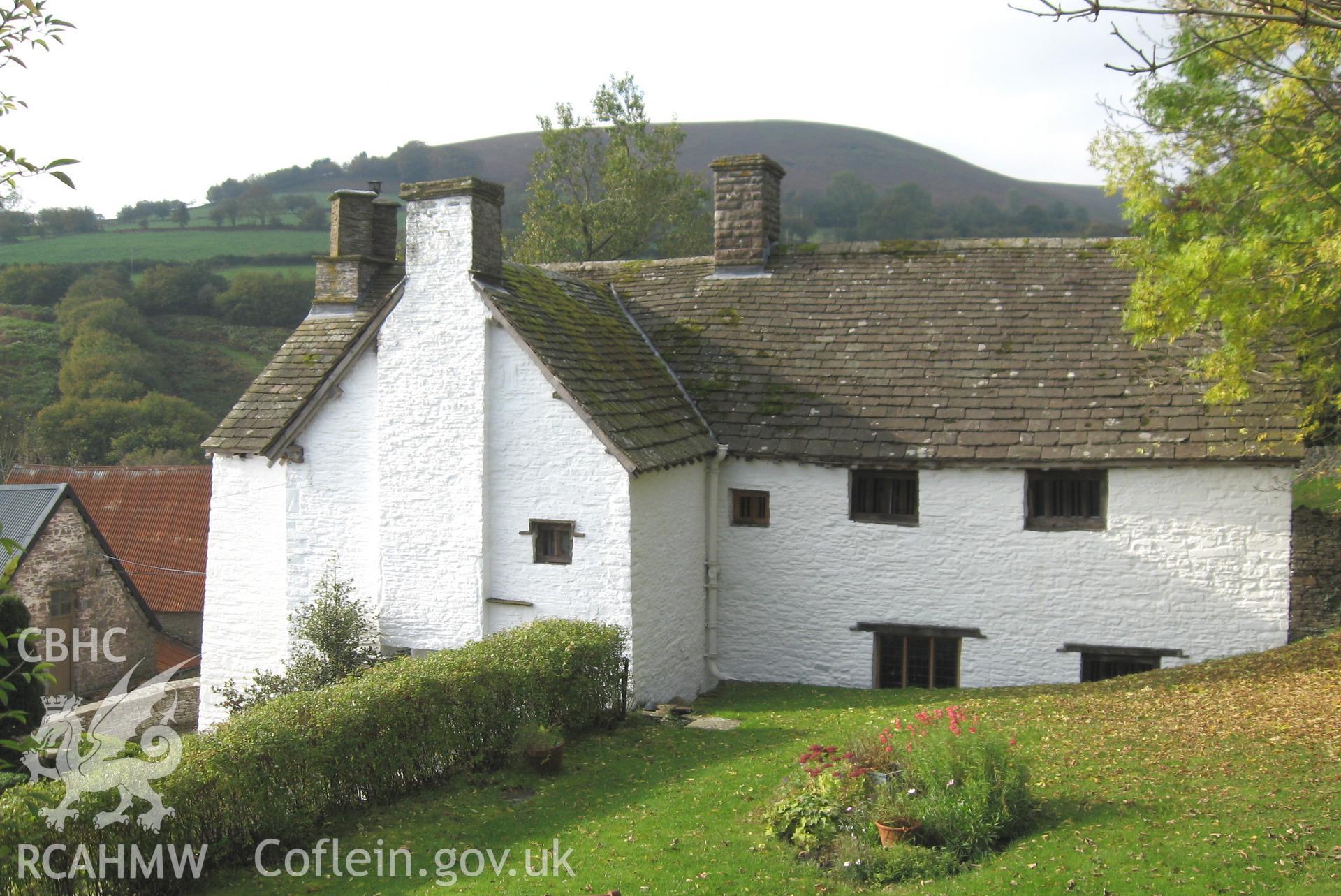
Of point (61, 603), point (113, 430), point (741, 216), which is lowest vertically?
point (61, 603)

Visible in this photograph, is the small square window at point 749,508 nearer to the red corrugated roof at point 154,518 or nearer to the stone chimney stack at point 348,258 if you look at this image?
the stone chimney stack at point 348,258

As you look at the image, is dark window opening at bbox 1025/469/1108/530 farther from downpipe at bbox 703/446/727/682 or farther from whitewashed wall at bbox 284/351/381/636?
whitewashed wall at bbox 284/351/381/636

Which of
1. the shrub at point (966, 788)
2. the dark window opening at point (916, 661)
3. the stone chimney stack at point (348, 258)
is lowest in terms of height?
the dark window opening at point (916, 661)

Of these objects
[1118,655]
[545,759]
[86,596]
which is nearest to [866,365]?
[1118,655]

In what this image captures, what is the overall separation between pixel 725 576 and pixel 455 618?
4408 millimetres

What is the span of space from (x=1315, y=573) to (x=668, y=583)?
36.7ft

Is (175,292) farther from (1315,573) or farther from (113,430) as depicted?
(1315,573)

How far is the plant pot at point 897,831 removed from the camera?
8.20 meters

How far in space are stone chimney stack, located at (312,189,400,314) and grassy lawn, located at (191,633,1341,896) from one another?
32.1 feet

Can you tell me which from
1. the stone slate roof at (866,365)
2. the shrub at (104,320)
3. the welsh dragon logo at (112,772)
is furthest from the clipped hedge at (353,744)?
the shrub at (104,320)

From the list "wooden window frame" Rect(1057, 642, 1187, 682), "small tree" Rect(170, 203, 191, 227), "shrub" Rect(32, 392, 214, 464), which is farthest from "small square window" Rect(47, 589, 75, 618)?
"small tree" Rect(170, 203, 191, 227)

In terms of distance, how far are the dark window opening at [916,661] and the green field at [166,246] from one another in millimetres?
70950

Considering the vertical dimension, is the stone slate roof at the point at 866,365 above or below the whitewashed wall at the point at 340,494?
above

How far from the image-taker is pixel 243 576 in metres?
16.2
